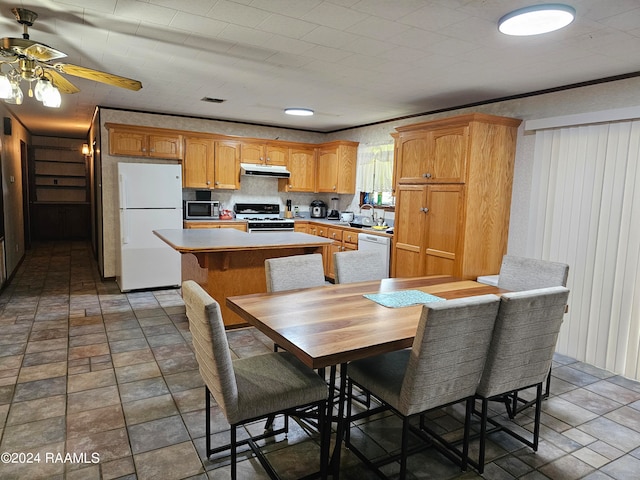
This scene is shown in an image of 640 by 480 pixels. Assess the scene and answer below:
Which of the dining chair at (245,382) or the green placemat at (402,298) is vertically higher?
the green placemat at (402,298)

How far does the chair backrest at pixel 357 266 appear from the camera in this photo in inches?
120

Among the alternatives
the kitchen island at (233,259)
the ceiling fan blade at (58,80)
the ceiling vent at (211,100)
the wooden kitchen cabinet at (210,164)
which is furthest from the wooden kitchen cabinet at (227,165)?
the ceiling fan blade at (58,80)

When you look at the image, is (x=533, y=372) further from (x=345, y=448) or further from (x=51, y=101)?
(x=51, y=101)

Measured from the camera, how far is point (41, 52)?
2.29 metres

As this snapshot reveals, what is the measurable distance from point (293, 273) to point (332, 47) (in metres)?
1.56

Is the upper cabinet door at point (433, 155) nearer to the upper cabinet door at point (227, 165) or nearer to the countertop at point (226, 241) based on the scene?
the countertop at point (226, 241)

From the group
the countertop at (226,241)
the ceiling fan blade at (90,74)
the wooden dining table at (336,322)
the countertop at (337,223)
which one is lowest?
the wooden dining table at (336,322)

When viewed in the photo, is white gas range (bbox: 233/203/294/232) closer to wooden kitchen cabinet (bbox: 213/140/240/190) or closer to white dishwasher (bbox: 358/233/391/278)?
wooden kitchen cabinet (bbox: 213/140/240/190)

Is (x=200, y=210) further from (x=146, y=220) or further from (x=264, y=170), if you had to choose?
(x=264, y=170)

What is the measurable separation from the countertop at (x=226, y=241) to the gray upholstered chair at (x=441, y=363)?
1888 millimetres

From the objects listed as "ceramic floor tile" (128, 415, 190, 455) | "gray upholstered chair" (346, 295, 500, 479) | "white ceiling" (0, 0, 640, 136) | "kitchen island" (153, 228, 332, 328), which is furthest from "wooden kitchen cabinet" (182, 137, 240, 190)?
"gray upholstered chair" (346, 295, 500, 479)

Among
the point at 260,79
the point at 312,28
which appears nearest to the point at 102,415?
the point at 312,28

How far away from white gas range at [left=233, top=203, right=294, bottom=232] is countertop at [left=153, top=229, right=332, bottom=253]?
1421mm

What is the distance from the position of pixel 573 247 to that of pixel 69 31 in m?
4.13
